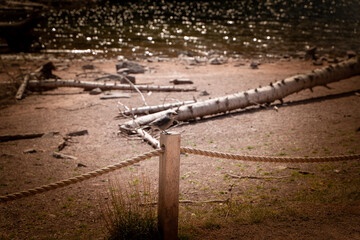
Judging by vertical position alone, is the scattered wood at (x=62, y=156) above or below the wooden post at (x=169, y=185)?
below

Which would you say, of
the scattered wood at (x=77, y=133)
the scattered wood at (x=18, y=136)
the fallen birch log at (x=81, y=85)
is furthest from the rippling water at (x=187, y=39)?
the scattered wood at (x=18, y=136)

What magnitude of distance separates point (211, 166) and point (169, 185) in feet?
8.03

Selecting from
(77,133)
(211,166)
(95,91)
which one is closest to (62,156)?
(77,133)

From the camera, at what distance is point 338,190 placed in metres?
4.16

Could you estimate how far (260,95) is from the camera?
26.7 ft

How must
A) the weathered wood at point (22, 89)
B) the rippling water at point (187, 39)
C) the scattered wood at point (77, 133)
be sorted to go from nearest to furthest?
the scattered wood at point (77, 133), the weathered wood at point (22, 89), the rippling water at point (187, 39)

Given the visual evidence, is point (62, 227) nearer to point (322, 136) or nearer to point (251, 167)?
point (251, 167)

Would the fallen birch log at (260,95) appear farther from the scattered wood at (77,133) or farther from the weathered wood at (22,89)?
the weathered wood at (22,89)

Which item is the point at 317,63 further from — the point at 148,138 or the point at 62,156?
the point at 62,156

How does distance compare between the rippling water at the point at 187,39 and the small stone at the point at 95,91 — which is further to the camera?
the rippling water at the point at 187,39

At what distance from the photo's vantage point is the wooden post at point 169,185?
291cm

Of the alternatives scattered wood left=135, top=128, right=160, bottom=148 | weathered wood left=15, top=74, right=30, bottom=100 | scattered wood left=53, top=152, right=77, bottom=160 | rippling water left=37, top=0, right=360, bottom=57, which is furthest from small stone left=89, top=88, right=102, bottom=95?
rippling water left=37, top=0, right=360, bottom=57

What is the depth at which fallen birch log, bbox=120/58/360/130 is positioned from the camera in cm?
724

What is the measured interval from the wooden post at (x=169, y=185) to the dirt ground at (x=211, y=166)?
24cm
